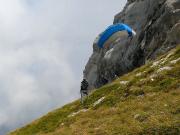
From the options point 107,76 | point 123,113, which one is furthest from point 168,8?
point 123,113

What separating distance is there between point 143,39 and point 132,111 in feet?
191

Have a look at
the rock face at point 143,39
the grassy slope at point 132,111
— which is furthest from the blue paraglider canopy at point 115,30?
the grassy slope at point 132,111

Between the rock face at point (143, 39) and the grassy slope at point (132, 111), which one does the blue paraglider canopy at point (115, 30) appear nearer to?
the rock face at point (143, 39)

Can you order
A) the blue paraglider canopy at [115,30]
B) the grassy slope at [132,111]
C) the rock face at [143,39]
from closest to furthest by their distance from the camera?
the grassy slope at [132,111], the rock face at [143,39], the blue paraglider canopy at [115,30]

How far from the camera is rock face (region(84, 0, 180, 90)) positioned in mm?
81688

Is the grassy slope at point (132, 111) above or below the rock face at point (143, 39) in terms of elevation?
below

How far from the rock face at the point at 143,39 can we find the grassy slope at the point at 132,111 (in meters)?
29.0

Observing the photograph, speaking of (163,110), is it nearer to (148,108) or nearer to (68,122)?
(148,108)

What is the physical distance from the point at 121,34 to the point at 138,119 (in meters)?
74.7

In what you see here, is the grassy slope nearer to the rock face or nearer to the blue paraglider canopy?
the rock face

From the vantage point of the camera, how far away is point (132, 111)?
114 ft

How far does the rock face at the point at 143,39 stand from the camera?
81.7m

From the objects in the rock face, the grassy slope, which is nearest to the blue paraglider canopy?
the rock face

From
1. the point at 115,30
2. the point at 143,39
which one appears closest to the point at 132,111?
the point at 143,39
